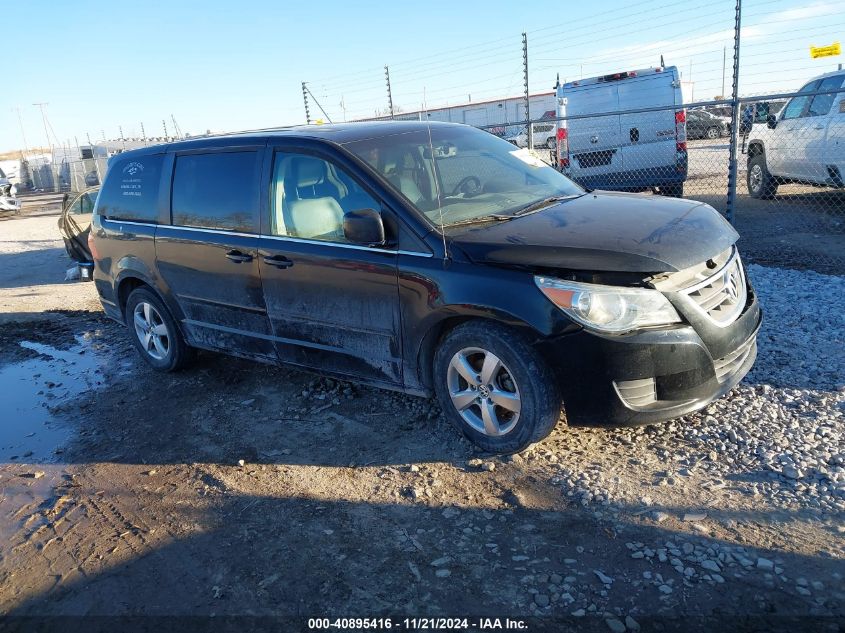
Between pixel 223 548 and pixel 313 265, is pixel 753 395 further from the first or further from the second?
pixel 223 548

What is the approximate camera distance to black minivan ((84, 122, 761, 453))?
3.31 m

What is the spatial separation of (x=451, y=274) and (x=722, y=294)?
1495 mm

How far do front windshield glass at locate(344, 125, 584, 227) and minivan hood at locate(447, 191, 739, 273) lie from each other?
27cm

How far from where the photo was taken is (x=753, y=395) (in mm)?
4094

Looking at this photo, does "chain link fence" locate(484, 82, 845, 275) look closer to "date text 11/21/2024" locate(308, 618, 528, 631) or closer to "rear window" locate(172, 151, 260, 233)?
"rear window" locate(172, 151, 260, 233)

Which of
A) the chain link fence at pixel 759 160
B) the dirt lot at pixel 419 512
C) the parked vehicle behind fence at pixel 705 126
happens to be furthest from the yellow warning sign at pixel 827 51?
the parked vehicle behind fence at pixel 705 126

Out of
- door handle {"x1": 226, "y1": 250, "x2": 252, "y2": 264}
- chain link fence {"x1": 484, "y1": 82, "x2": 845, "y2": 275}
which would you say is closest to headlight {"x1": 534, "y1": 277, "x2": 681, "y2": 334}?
door handle {"x1": 226, "y1": 250, "x2": 252, "y2": 264}

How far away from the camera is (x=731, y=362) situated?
360 cm

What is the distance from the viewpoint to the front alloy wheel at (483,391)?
3.57 m

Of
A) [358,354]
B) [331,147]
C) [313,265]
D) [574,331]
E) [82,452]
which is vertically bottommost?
[82,452]

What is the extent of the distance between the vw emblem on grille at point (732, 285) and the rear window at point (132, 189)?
4289mm

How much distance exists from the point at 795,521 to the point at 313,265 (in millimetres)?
2964

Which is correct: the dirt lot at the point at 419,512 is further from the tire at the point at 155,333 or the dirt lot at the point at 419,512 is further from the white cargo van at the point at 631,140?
the white cargo van at the point at 631,140

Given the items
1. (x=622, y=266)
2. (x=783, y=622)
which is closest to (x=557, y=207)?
(x=622, y=266)
